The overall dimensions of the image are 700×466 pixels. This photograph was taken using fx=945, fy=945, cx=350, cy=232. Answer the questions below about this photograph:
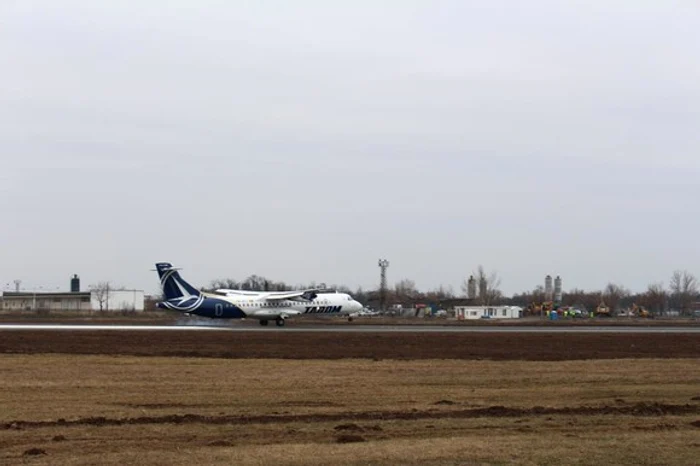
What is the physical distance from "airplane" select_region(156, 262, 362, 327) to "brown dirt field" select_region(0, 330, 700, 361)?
15.4 meters

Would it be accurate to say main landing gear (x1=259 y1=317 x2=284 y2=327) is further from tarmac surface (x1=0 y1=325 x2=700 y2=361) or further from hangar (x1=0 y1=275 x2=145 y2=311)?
hangar (x1=0 y1=275 x2=145 y2=311)

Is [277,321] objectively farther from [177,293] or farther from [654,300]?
[654,300]

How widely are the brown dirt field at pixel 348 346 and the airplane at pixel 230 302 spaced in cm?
1538

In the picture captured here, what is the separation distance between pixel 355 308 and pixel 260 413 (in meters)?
57.1

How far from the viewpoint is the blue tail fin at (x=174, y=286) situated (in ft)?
215

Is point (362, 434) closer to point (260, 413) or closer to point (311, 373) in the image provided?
point (260, 413)

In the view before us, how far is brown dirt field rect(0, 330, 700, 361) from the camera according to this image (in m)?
33.9

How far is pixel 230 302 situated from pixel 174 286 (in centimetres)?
402

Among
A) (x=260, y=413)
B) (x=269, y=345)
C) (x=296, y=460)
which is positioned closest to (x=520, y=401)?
(x=260, y=413)

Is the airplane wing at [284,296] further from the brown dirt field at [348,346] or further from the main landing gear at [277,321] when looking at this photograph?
the brown dirt field at [348,346]

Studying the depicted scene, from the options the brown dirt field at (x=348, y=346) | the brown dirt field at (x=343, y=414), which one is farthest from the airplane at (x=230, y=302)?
the brown dirt field at (x=343, y=414)

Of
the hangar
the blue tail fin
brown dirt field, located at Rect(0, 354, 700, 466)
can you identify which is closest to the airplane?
the blue tail fin

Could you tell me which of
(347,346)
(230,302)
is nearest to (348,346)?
(347,346)

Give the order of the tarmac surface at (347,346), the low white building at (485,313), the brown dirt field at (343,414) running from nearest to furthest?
the brown dirt field at (343,414)
the tarmac surface at (347,346)
the low white building at (485,313)
